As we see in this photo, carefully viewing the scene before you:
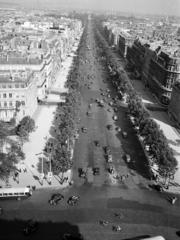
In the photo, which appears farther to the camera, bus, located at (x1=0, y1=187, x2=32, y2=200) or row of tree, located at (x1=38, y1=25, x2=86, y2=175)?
row of tree, located at (x1=38, y1=25, x2=86, y2=175)

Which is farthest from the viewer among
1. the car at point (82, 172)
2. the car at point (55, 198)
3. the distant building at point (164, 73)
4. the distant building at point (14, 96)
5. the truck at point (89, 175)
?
the distant building at point (164, 73)

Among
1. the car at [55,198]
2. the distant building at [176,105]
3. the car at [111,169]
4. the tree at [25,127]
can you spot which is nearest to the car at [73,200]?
the car at [55,198]

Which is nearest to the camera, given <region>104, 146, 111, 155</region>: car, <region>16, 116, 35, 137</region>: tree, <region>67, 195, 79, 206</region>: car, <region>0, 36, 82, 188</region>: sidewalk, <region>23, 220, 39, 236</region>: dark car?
<region>23, 220, 39, 236</region>: dark car

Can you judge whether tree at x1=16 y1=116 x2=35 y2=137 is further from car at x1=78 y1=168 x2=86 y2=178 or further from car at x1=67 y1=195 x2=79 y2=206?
car at x1=67 y1=195 x2=79 y2=206

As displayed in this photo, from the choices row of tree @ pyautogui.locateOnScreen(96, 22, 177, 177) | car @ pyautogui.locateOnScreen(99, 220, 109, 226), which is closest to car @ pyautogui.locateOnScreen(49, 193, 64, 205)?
car @ pyautogui.locateOnScreen(99, 220, 109, 226)

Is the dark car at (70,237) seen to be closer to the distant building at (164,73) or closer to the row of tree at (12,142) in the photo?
the row of tree at (12,142)

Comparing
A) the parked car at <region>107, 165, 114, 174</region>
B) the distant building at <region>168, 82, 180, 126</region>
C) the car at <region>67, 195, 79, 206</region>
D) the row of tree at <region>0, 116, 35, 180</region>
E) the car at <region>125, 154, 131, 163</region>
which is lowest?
the car at <region>67, 195, 79, 206</region>

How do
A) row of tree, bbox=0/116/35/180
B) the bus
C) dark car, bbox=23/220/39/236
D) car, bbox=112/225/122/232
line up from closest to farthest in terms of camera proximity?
1. dark car, bbox=23/220/39/236
2. car, bbox=112/225/122/232
3. the bus
4. row of tree, bbox=0/116/35/180
